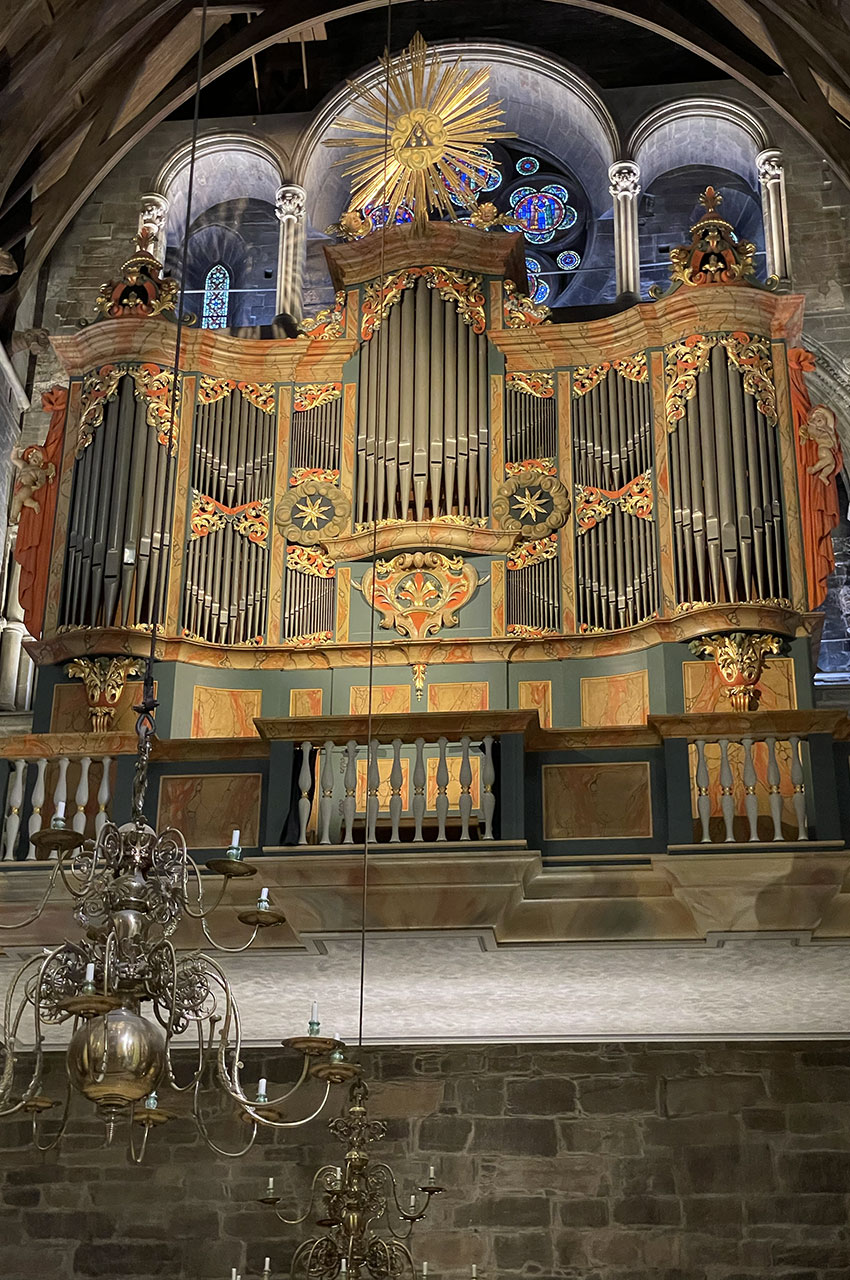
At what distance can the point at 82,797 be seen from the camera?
420 inches

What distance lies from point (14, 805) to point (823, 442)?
243 inches

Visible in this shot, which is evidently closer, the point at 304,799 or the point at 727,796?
the point at 727,796

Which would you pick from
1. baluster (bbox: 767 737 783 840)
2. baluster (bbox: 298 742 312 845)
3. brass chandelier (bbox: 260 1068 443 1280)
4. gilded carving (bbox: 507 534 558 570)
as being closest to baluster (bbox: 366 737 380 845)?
baluster (bbox: 298 742 312 845)

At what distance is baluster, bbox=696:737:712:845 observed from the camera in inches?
395

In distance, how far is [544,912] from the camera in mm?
10383

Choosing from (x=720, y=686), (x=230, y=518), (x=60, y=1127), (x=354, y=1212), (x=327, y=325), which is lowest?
(x=354, y=1212)

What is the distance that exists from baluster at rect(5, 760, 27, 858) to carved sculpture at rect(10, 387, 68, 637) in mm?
1941

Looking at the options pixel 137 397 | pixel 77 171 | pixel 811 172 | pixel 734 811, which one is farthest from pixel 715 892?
pixel 77 171

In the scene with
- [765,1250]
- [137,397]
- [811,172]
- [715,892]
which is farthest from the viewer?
[811,172]

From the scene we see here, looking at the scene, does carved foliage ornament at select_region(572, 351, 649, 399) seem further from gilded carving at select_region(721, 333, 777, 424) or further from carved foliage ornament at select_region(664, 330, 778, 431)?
gilded carving at select_region(721, 333, 777, 424)

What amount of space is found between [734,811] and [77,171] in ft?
28.9

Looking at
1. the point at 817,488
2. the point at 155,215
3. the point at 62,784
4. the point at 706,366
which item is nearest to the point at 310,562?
the point at 62,784

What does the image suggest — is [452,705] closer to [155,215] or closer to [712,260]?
[712,260]

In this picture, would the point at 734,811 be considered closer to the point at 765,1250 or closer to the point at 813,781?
the point at 813,781
